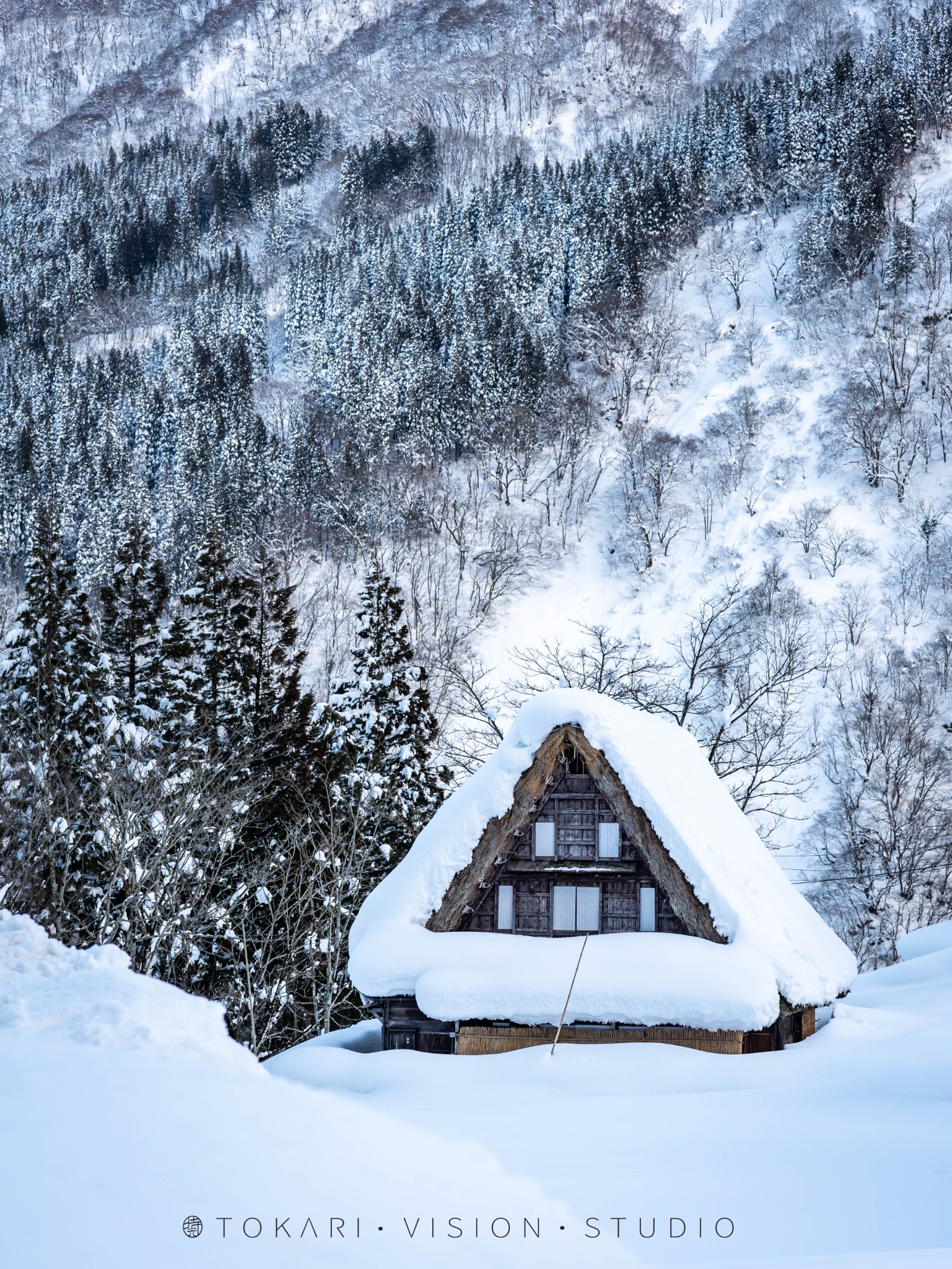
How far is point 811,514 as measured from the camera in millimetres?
61906

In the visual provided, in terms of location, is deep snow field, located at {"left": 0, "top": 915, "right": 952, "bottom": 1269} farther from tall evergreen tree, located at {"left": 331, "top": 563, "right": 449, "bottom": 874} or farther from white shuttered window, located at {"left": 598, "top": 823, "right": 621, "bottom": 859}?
tall evergreen tree, located at {"left": 331, "top": 563, "right": 449, "bottom": 874}

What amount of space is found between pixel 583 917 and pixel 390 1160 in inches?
362

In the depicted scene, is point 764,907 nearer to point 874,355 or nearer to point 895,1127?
point 895,1127

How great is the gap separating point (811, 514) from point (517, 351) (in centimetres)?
3726

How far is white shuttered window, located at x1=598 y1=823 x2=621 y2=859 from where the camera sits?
14.8m

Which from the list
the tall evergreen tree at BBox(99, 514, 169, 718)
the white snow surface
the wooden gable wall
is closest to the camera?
the white snow surface

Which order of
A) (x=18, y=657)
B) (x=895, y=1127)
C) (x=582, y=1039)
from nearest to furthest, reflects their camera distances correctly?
(x=895, y=1127) → (x=582, y=1039) → (x=18, y=657)

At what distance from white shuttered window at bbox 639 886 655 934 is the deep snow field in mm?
3439

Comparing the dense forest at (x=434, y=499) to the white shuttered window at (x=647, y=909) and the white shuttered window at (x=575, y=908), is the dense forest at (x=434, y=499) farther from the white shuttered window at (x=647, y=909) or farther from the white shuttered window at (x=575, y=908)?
the white shuttered window at (x=647, y=909)

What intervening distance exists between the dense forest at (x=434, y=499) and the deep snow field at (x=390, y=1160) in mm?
13202

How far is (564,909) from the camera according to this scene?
14.8 metres

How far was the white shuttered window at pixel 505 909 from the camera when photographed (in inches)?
585

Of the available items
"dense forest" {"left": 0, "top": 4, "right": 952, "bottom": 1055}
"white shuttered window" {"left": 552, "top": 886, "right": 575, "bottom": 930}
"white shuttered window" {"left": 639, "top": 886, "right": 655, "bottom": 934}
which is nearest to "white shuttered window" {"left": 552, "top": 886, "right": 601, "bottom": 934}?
"white shuttered window" {"left": 552, "top": 886, "right": 575, "bottom": 930}

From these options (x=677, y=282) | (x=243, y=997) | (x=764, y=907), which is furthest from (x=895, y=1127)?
(x=677, y=282)
